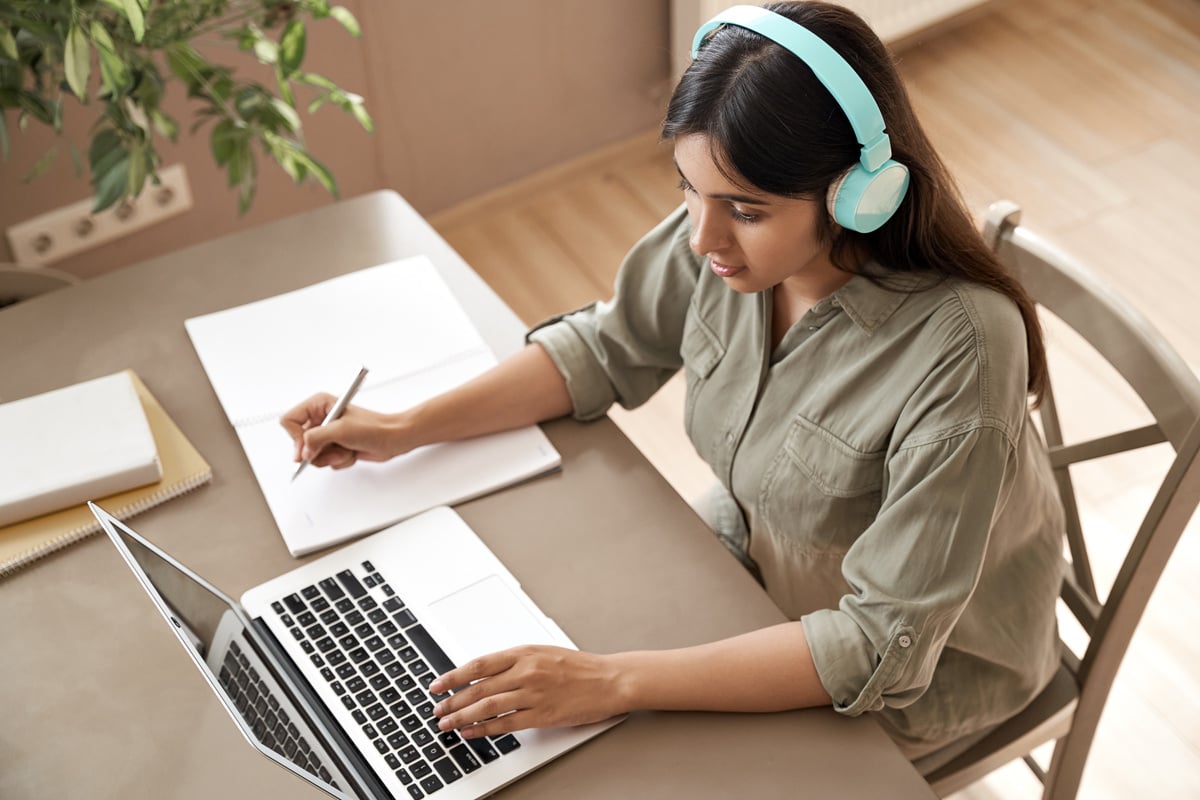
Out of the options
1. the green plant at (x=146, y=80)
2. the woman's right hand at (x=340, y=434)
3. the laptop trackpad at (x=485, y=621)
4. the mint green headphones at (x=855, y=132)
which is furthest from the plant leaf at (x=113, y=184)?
the mint green headphones at (x=855, y=132)

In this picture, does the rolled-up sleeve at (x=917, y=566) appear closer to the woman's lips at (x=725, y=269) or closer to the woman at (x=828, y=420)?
the woman at (x=828, y=420)

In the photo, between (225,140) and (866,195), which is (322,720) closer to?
(866,195)

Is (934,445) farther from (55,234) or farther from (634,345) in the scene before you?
(55,234)

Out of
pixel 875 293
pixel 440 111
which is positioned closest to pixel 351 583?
pixel 875 293

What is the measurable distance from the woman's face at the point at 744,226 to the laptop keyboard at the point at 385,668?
1.41 ft

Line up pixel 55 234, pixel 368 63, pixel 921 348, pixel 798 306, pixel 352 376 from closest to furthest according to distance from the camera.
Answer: pixel 921 348, pixel 798 306, pixel 352 376, pixel 55 234, pixel 368 63

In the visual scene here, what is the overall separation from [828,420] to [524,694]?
38 cm

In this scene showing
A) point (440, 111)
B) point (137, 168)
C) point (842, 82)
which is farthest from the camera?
point (440, 111)

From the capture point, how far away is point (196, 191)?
7.57 feet

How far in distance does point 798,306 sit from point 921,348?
6.3 inches

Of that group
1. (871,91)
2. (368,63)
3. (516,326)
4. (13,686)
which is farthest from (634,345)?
(368,63)

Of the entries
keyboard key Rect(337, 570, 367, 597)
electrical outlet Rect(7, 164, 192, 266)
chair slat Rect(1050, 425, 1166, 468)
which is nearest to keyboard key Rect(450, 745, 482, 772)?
keyboard key Rect(337, 570, 367, 597)

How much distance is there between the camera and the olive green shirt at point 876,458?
1024 millimetres

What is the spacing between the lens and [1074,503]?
137cm
